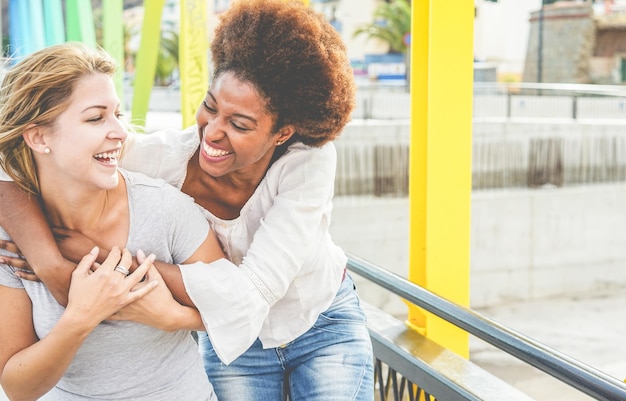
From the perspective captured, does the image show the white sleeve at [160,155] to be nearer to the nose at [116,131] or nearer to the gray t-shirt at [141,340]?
the gray t-shirt at [141,340]

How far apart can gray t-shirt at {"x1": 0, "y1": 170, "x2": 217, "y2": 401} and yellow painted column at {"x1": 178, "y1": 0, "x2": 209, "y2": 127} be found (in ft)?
8.87

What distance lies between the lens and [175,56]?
26.8m

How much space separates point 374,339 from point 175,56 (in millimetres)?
25110

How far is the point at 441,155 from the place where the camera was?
2.89m

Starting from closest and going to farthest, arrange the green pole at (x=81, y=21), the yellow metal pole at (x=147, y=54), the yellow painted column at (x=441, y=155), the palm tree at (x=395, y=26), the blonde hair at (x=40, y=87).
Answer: the blonde hair at (x=40, y=87) < the yellow painted column at (x=441, y=155) < the yellow metal pole at (x=147, y=54) < the green pole at (x=81, y=21) < the palm tree at (x=395, y=26)

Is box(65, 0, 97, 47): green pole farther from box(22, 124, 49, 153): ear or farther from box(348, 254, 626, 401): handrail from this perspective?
box(22, 124, 49, 153): ear

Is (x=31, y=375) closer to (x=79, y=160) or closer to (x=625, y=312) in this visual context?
(x=79, y=160)

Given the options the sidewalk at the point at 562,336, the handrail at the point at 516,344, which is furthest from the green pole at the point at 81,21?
the sidewalk at the point at 562,336

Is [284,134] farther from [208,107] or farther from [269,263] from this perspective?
[269,263]

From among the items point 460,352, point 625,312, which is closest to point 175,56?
point 625,312

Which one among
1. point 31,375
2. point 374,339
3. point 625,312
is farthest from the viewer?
point 625,312

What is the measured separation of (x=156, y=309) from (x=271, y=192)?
493 millimetres

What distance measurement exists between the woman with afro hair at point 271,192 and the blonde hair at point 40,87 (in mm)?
354

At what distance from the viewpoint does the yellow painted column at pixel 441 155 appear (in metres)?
2.80
